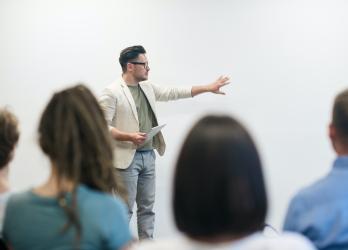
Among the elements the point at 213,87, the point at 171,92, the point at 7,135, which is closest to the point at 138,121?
the point at 171,92

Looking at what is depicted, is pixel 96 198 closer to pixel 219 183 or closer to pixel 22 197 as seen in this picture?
pixel 22 197

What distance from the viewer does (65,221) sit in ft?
3.54

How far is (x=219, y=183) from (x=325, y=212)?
1.84 feet

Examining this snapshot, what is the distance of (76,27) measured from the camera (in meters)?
3.38

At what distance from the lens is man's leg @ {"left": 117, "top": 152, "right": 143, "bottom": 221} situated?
300cm

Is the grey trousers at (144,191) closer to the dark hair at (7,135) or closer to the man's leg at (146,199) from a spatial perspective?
the man's leg at (146,199)

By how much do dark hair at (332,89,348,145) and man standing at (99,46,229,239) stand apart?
1.70m

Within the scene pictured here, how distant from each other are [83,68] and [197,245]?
2731mm

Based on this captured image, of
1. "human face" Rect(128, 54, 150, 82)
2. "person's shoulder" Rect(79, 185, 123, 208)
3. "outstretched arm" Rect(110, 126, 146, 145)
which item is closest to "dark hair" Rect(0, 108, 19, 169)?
"person's shoulder" Rect(79, 185, 123, 208)

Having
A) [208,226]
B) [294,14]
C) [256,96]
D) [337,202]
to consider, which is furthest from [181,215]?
[294,14]

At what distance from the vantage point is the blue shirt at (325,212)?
1.22 metres

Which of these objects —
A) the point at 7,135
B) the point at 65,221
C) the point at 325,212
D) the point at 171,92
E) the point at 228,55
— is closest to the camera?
the point at 65,221

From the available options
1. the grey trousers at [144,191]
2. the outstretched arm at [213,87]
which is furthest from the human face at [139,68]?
the grey trousers at [144,191]

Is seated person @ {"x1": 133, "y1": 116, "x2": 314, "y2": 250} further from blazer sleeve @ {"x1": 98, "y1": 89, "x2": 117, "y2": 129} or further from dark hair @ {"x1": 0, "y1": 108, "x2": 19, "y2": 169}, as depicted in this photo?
blazer sleeve @ {"x1": 98, "y1": 89, "x2": 117, "y2": 129}
